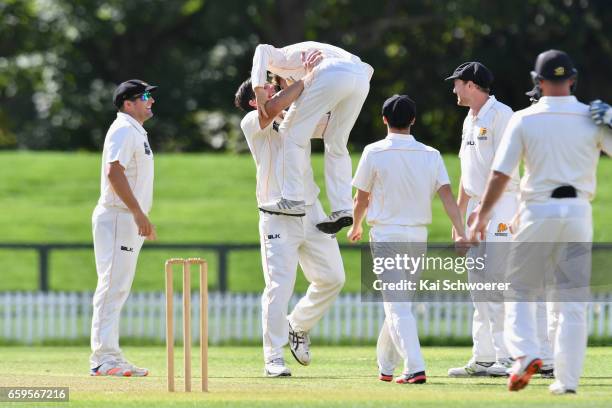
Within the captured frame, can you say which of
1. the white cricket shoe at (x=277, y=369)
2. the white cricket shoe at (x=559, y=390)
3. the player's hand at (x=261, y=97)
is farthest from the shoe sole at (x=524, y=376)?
the player's hand at (x=261, y=97)

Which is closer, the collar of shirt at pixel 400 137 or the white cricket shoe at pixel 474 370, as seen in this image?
the collar of shirt at pixel 400 137

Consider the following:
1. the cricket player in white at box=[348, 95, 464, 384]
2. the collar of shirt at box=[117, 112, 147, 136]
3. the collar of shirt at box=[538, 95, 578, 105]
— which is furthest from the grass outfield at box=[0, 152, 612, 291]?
the collar of shirt at box=[538, 95, 578, 105]

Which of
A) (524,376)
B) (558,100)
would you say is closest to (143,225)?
(524,376)

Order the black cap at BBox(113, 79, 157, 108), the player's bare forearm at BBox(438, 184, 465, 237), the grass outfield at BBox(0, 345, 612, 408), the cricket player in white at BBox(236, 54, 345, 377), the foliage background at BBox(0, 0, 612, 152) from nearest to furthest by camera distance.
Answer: the grass outfield at BBox(0, 345, 612, 408), the player's bare forearm at BBox(438, 184, 465, 237), the cricket player in white at BBox(236, 54, 345, 377), the black cap at BBox(113, 79, 157, 108), the foliage background at BBox(0, 0, 612, 152)

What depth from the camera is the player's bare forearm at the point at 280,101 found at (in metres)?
9.52

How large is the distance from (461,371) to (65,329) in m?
9.11

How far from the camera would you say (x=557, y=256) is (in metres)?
7.96

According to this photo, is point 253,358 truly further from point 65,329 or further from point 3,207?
point 3,207

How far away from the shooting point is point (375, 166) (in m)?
9.08

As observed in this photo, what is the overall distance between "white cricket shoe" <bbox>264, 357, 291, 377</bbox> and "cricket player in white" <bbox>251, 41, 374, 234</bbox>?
3.18ft

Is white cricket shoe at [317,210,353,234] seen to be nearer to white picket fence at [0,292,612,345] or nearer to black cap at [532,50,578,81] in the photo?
black cap at [532,50,578,81]

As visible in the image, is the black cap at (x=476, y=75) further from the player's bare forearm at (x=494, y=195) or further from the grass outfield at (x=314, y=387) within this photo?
the grass outfield at (x=314, y=387)

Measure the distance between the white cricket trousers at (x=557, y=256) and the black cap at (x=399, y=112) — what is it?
4.47 feet

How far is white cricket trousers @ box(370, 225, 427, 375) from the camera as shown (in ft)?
29.0
